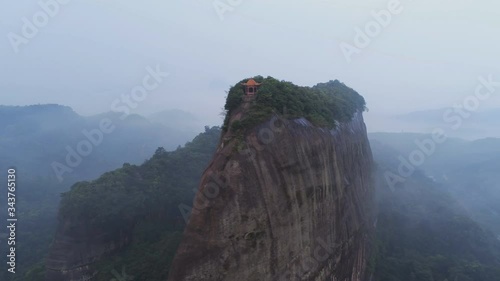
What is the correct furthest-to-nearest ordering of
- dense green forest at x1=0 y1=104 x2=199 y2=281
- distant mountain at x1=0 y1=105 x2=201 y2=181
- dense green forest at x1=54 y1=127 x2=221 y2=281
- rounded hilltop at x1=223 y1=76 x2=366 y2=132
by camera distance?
distant mountain at x1=0 y1=105 x2=201 y2=181 → dense green forest at x1=0 y1=104 x2=199 y2=281 → dense green forest at x1=54 y1=127 x2=221 y2=281 → rounded hilltop at x1=223 y1=76 x2=366 y2=132

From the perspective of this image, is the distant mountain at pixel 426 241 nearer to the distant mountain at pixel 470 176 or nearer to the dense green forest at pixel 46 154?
the distant mountain at pixel 470 176

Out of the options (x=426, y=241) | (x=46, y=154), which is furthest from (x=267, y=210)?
(x=46, y=154)

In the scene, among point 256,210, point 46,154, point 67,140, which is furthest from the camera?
point 67,140


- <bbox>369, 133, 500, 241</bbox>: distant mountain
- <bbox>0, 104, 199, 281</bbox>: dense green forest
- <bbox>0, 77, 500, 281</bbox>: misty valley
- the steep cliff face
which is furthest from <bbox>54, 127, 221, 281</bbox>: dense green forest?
<bbox>369, 133, 500, 241</bbox>: distant mountain

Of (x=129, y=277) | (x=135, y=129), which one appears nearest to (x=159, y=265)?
(x=129, y=277)

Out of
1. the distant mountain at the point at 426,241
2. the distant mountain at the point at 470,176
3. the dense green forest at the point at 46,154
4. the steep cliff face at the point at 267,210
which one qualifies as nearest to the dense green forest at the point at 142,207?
the dense green forest at the point at 46,154

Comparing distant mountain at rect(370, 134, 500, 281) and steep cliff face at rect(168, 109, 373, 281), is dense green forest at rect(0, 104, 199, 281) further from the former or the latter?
distant mountain at rect(370, 134, 500, 281)

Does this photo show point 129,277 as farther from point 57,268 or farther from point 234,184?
point 234,184

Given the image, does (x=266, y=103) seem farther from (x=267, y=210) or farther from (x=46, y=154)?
(x=46, y=154)
